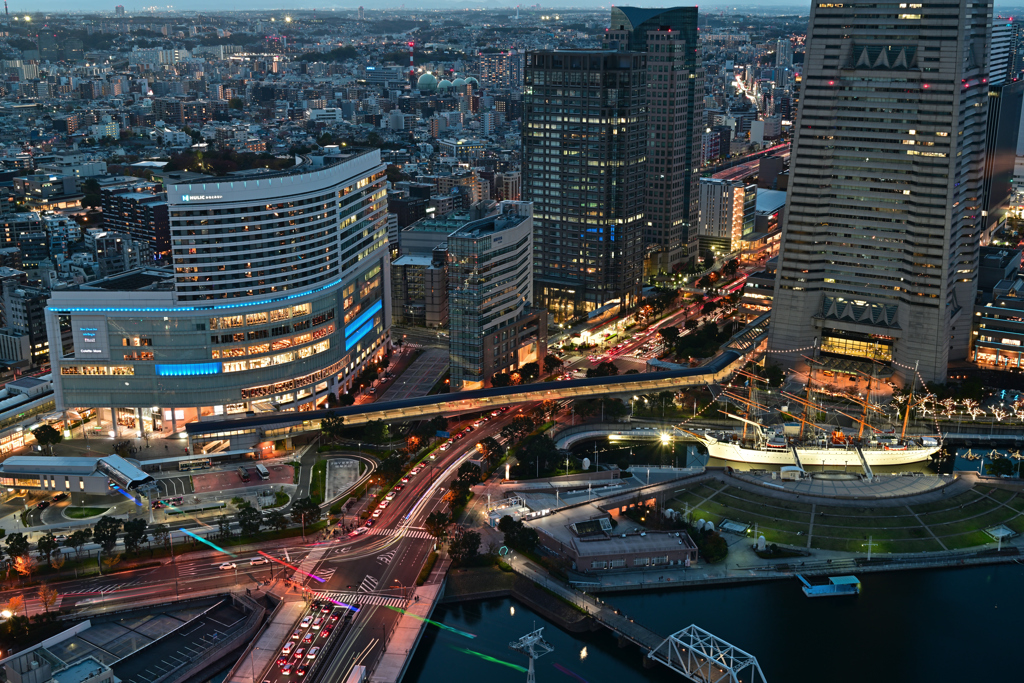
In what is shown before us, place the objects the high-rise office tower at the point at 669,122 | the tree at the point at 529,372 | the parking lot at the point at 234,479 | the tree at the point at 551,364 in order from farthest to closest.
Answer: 1. the high-rise office tower at the point at 669,122
2. the tree at the point at 551,364
3. the tree at the point at 529,372
4. the parking lot at the point at 234,479

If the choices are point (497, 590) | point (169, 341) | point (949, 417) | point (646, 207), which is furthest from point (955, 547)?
point (646, 207)

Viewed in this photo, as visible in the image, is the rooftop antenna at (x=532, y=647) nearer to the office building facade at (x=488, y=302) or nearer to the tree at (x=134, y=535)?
the tree at (x=134, y=535)

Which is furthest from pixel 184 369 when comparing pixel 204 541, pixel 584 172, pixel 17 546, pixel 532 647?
pixel 584 172

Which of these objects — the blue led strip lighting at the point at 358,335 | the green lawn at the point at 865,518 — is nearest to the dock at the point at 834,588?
the green lawn at the point at 865,518

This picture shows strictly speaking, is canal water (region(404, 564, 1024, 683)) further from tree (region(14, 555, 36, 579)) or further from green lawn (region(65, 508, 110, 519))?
green lawn (region(65, 508, 110, 519))

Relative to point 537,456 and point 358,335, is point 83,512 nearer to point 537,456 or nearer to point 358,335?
point 358,335

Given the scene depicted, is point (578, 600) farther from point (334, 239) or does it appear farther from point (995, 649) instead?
point (334, 239)
